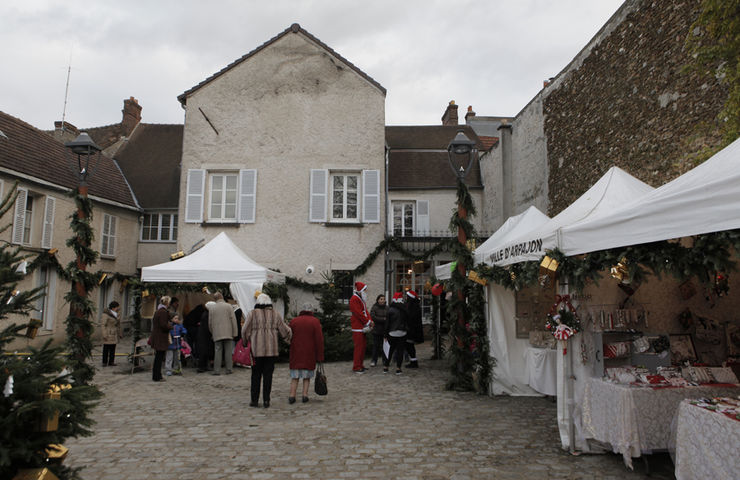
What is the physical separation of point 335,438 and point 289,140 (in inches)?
435

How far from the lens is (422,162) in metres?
18.9

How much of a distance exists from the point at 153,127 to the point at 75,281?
16525 mm

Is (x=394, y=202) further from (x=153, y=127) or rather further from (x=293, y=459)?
(x=293, y=459)

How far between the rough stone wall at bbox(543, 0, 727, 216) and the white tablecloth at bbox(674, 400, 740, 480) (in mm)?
5257

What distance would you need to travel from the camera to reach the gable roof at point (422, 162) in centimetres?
1809

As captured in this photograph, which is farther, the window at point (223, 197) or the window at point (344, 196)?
the window at point (223, 197)

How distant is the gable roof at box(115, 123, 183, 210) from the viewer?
19.2 m

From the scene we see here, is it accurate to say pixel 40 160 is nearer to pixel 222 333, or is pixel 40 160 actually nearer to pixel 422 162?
pixel 222 333

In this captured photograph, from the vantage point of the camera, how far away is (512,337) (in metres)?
8.06

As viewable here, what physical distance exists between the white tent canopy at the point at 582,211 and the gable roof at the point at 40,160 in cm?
1112

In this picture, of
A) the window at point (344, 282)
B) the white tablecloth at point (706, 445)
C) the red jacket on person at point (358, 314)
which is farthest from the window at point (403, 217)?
the white tablecloth at point (706, 445)

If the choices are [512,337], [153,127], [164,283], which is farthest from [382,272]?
[153,127]

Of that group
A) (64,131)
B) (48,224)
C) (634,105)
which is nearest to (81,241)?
(48,224)

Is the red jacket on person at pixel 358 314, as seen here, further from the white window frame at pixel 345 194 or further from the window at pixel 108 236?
the window at pixel 108 236
